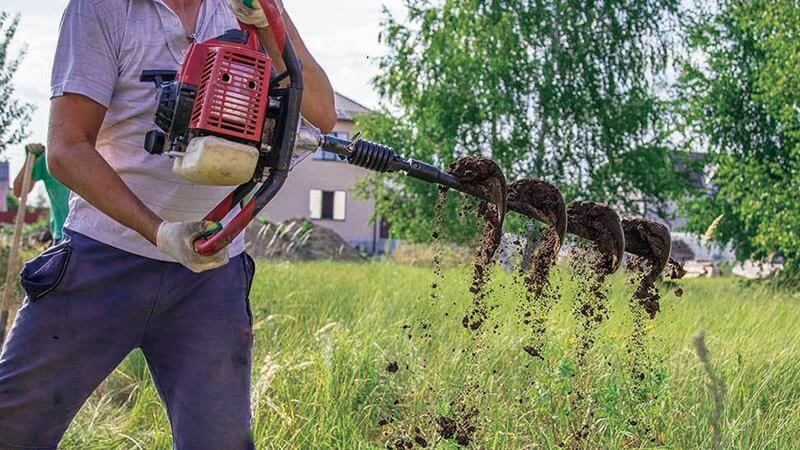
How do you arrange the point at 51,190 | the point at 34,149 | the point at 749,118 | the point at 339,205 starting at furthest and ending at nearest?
the point at 339,205 → the point at 749,118 → the point at 34,149 → the point at 51,190

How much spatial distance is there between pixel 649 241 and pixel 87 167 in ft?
5.51

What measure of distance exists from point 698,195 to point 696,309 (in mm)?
12541

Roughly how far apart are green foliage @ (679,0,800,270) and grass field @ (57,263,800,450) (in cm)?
844

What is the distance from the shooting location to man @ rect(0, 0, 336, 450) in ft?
7.16

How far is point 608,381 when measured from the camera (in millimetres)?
3871

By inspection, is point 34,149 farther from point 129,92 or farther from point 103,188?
point 103,188

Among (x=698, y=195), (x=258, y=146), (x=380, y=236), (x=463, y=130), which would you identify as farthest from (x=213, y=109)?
(x=380, y=236)

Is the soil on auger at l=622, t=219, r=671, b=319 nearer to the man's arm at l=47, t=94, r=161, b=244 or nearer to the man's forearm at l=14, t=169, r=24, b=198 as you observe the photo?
the man's arm at l=47, t=94, r=161, b=244

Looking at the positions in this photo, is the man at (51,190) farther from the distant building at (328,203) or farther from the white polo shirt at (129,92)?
the distant building at (328,203)

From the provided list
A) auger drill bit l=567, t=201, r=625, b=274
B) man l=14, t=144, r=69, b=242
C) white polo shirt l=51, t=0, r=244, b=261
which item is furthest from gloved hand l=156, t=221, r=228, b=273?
man l=14, t=144, r=69, b=242

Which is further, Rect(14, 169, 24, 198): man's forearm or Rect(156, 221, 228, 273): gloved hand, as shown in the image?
Rect(14, 169, 24, 198): man's forearm

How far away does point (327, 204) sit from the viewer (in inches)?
1396

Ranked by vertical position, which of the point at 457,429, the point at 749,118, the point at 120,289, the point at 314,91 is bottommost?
the point at 457,429

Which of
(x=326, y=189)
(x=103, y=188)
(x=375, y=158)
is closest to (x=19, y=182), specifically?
(x=375, y=158)
